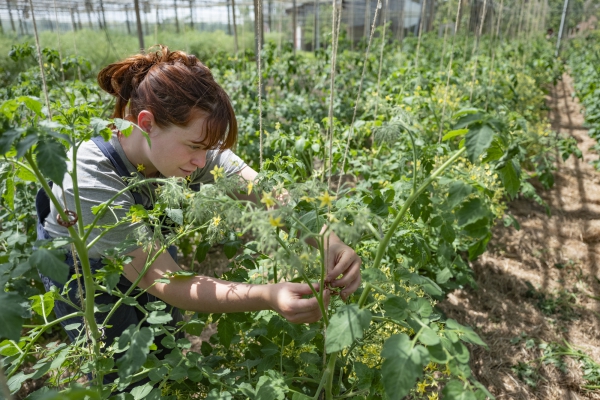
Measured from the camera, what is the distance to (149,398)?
1023 mm

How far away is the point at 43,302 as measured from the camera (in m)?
1.11

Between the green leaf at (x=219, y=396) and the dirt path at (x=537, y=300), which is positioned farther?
the dirt path at (x=537, y=300)

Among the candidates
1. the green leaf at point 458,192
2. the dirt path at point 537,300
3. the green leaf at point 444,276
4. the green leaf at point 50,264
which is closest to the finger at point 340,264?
the green leaf at point 458,192

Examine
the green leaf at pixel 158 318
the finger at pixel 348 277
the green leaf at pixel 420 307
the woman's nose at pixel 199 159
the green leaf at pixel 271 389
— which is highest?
the woman's nose at pixel 199 159

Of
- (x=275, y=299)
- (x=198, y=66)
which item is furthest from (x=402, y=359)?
(x=198, y=66)

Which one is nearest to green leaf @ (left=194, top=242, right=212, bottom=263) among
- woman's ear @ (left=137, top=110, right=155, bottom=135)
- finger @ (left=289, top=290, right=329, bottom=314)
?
woman's ear @ (left=137, top=110, right=155, bottom=135)

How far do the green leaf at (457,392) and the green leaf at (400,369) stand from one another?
0.26 feet

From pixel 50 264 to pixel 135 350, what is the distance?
0.23 m

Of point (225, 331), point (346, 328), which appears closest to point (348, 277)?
point (346, 328)

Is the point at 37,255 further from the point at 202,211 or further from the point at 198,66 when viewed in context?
the point at 198,66

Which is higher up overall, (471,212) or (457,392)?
(471,212)

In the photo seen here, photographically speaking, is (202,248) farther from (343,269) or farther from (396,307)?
(396,307)

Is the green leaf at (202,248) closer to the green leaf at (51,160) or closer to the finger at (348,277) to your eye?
the finger at (348,277)

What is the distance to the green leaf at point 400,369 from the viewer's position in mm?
757
